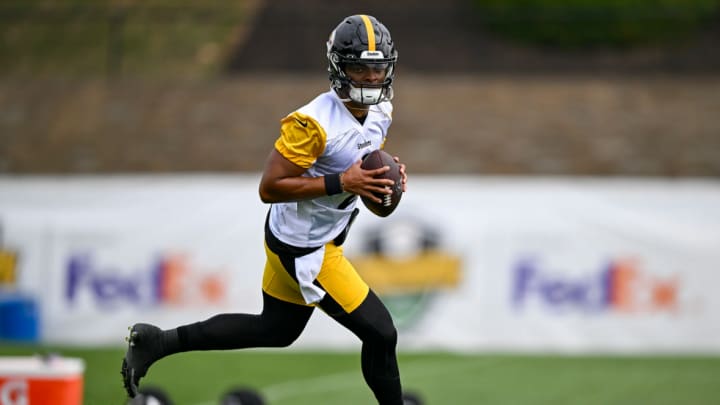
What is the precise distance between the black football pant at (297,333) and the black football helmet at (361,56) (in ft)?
3.43

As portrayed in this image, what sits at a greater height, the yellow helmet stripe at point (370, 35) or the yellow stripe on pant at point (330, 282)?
the yellow helmet stripe at point (370, 35)

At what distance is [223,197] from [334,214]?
22.7ft

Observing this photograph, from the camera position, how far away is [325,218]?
6.08 metres

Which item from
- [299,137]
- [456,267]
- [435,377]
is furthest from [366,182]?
[456,267]

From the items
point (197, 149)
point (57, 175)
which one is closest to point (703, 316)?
point (197, 149)

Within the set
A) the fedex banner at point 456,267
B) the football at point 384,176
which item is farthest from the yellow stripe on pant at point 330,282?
the fedex banner at point 456,267

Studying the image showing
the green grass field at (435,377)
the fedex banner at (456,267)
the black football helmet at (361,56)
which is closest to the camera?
the black football helmet at (361,56)

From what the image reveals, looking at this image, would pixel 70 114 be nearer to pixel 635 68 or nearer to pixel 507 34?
pixel 507 34

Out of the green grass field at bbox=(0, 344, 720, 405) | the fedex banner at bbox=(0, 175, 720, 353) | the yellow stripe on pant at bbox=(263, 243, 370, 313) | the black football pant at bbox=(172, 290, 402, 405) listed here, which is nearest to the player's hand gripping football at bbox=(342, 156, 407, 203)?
the yellow stripe on pant at bbox=(263, 243, 370, 313)

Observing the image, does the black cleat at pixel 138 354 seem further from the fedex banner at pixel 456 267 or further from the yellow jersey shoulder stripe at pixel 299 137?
the fedex banner at pixel 456 267

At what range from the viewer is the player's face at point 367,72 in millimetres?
5828

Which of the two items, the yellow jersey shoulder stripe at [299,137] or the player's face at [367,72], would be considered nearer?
the yellow jersey shoulder stripe at [299,137]

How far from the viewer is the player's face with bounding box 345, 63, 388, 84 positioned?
5828 mm

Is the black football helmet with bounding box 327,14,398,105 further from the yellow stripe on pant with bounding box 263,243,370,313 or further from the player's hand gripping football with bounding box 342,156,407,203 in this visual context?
the yellow stripe on pant with bounding box 263,243,370,313
